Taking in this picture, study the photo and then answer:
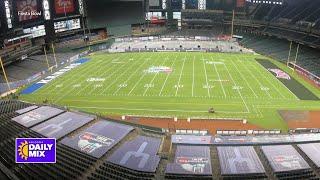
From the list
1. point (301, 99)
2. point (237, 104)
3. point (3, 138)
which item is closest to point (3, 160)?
point (3, 138)

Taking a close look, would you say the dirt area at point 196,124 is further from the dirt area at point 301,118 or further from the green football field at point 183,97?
the dirt area at point 301,118

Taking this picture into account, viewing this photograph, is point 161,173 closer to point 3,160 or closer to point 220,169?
point 220,169

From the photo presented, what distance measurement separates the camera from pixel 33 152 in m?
22.0

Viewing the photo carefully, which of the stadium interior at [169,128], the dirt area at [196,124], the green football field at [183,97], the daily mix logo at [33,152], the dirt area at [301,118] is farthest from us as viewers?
the green football field at [183,97]

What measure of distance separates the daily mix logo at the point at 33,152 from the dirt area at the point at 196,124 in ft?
43.7

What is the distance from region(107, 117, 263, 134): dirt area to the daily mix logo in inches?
524

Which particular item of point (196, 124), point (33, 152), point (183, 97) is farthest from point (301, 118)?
point (33, 152)

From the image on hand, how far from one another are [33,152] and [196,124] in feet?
55.1

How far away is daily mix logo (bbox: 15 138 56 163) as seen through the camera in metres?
21.6

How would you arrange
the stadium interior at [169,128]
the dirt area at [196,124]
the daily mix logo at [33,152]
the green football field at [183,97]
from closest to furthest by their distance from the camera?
the stadium interior at [169,128], the daily mix logo at [33,152], the dirt area at [196,124], the green football field at [183,97]

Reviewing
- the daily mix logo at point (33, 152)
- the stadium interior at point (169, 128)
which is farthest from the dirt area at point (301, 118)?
the daily mix logo at point (33, 152)

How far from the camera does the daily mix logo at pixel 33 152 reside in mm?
21627

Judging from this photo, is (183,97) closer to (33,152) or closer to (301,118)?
(301,118)

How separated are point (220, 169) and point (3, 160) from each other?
1344 cm
